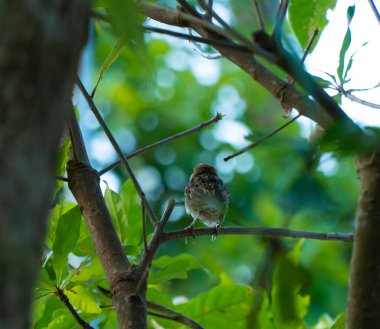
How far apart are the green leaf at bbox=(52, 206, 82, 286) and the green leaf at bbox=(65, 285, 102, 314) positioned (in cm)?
11

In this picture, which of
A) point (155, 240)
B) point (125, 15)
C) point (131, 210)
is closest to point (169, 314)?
point (155, 240)

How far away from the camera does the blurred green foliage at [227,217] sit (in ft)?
3.89

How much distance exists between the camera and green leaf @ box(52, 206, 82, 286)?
2.26m

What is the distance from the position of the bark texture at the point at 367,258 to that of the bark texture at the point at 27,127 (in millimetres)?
688

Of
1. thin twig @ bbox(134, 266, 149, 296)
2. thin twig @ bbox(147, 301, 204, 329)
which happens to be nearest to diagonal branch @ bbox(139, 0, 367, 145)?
thin twig @ bbox(134, 266, 149, 296)

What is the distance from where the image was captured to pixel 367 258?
4.26ft

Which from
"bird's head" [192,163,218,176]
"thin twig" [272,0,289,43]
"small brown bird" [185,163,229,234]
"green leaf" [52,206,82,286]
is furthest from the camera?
"bird's head" [192,163,218,176]

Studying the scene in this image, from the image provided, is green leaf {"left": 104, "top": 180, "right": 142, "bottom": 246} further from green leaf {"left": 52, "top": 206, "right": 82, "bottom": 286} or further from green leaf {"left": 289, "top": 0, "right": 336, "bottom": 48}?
green leaf {"left": 289, "top": 0, "right": 336, "bottom": 48}

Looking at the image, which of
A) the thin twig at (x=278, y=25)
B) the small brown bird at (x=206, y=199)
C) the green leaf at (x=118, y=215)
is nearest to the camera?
the thin twig at (x=278, y=25)

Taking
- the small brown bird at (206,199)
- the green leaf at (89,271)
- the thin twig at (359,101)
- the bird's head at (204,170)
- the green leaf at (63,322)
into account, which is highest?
the bird's head at (204,170)

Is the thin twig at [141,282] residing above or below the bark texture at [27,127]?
above

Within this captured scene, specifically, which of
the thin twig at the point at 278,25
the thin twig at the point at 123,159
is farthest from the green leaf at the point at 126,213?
the thin twig at the point at 278,25

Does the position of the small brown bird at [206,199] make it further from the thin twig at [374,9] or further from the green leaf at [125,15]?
the green leaf at [125,15]

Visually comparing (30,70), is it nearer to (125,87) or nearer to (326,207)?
(326,207)
